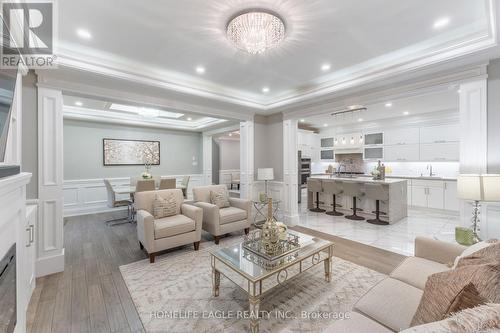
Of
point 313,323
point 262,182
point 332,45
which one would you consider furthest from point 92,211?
point 332,45

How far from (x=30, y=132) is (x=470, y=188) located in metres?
5.13

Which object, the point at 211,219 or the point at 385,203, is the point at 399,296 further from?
the point at 385,203

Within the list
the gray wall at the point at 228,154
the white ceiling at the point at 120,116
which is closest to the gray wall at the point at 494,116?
the white ceiling at the point at 120,116

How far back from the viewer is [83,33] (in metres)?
2.38

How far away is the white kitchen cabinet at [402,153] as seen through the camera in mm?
6591

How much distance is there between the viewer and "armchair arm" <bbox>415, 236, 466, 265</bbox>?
191 cm

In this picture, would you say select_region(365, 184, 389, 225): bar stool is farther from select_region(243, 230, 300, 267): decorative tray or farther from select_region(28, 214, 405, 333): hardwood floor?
select_region(243, 230, 300, 267): decorative tray

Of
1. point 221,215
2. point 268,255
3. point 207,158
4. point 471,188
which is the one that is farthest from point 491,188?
point 207,158

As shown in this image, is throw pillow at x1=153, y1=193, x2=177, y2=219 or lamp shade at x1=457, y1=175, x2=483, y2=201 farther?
throw pillow at x1=153, y1=193, x2=177, y2=219

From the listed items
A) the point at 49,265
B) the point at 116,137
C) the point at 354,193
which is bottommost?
the point at 49,265

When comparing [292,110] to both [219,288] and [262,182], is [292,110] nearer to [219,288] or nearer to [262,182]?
[262,182]

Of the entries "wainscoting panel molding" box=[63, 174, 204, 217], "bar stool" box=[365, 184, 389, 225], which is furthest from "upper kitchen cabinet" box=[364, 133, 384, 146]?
"wainscoting panel molding" box=[63, 174, 204, 217]

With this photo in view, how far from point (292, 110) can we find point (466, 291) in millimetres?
4185

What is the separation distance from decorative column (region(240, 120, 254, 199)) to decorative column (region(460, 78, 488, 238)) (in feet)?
11.6
